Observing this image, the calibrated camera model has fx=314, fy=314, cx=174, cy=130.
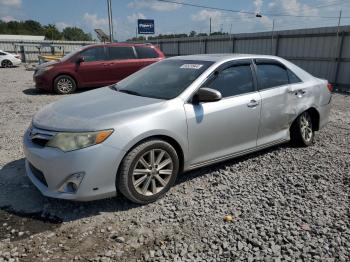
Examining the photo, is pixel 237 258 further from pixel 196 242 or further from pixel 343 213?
pixel 343 213

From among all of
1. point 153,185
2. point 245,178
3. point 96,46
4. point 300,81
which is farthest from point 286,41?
point 153,185

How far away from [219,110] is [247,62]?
3.25ft

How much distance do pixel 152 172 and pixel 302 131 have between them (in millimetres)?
2780

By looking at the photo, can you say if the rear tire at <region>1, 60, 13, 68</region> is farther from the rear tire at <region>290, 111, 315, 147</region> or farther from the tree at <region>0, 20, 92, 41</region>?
the tree at <region>0, 20, 92, 41</region>

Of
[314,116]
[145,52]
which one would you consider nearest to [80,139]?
[314,116]

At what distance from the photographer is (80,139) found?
2.94 meters

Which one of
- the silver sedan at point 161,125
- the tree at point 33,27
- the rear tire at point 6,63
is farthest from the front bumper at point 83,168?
the tree at point 33,27

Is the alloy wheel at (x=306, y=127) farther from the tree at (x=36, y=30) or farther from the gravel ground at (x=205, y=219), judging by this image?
the tree at (x=36, y=30)

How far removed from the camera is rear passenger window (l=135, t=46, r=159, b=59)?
36.6 feet

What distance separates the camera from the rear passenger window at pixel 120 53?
10.8 m

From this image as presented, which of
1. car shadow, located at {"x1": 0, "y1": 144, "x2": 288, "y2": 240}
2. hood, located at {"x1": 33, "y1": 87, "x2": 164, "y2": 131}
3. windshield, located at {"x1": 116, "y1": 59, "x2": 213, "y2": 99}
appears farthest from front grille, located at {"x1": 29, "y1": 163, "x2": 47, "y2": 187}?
windshield, located at {"x1": 116, "y1": 59, "x2": 213, "y2": 99}

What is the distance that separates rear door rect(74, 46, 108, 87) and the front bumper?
7.84m

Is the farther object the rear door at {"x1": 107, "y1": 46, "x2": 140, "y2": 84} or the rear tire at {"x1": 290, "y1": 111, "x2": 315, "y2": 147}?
the rear door at {"x1": 107, "y1": 46, "x2": 140, "y2": 84}

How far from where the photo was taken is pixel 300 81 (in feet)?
15.9
